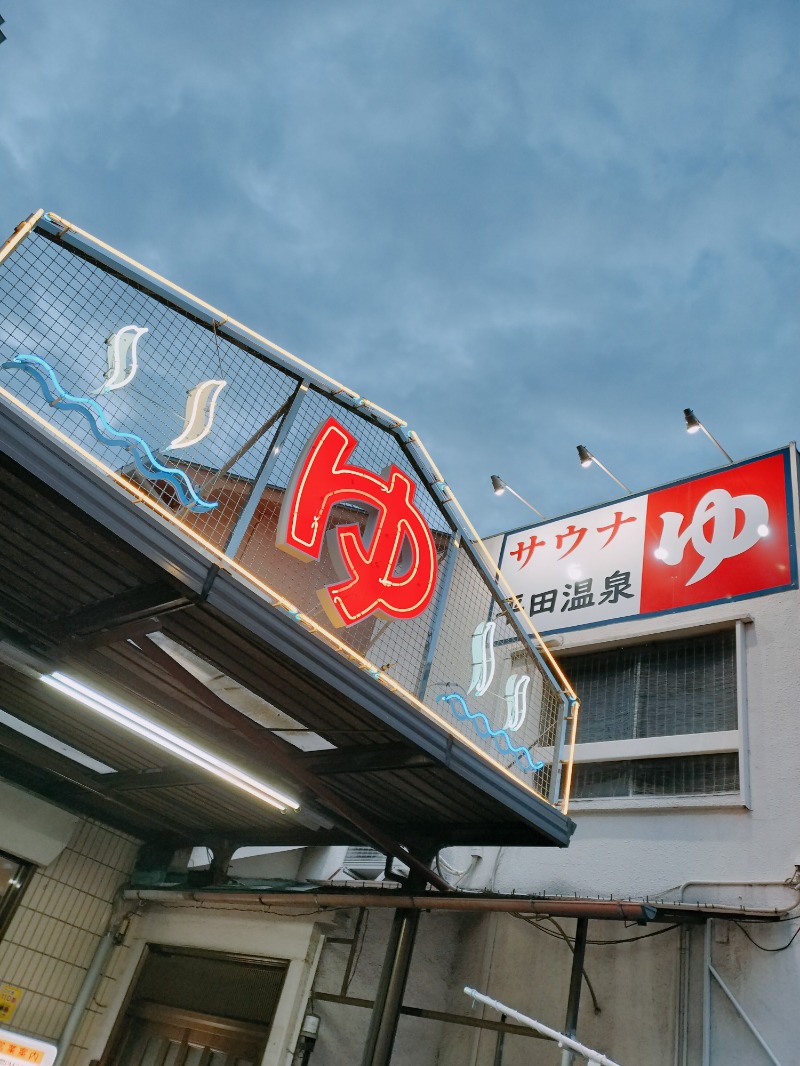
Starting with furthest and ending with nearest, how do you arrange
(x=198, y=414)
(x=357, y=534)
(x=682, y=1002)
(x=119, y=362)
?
1. (x=682, y=1002)
2. (x=357, y=534)
3. (x=198, y=414)
4. (x=119, y=362)

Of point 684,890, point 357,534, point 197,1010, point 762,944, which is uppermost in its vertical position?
point 357,534

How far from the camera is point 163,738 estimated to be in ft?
24.1

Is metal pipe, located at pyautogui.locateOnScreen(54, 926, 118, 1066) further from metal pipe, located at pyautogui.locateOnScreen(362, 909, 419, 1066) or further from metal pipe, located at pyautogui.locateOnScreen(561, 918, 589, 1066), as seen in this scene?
metal pipe, located at pyautogui.locateOnScreen(561, 918, 589, 1066)

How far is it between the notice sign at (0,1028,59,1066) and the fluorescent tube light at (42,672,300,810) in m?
2.84

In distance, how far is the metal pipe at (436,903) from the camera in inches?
280

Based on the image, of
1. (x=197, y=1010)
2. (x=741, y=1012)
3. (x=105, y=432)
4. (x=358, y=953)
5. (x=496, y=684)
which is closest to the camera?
(x=105, y=432)

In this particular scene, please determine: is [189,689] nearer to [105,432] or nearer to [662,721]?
[105,432]

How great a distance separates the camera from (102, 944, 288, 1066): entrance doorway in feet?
31.8

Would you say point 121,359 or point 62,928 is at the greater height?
point 121,359

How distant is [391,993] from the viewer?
319 inches

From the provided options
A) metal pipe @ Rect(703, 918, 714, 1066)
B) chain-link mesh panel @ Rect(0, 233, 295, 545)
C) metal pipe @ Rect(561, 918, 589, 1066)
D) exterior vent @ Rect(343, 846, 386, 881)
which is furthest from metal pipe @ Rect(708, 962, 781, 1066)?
chain-link mesh panel @ Rect(0, 233, 295, 545)

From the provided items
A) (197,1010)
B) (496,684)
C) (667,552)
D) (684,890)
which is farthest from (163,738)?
(667,552)

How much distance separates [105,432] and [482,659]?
446 centimetres

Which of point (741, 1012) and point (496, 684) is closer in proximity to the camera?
point (741, 1012)
